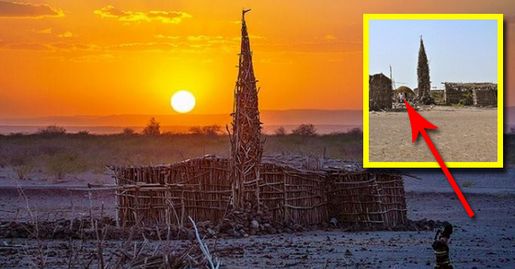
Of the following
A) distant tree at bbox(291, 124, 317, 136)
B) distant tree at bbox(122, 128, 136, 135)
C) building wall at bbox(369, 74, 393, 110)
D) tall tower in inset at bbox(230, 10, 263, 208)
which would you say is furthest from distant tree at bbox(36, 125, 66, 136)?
building wall at bbox(369, 74, 393, 110)

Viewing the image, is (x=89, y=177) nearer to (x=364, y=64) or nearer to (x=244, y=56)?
(x=244, y=56)

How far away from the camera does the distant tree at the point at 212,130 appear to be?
5534cm

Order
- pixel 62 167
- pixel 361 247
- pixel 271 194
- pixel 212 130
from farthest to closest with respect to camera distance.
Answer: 1. pixel 212 130
2. pixel 62 167
3. pixel 271 194
4. pixel 361 247

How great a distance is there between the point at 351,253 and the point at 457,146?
4.08 meters

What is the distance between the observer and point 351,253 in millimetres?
13773

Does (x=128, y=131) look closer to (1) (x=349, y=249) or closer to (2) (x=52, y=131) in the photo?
(2) (x=52, y=131)

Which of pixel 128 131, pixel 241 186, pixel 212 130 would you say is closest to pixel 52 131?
pixel 128 131

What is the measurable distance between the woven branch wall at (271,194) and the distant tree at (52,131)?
40084mm

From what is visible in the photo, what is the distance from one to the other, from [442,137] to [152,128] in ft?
154

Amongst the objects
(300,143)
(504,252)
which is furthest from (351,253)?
(300,143)

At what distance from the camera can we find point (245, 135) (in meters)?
16.5

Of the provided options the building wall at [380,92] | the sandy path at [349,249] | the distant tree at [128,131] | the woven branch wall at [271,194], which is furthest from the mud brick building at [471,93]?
the distant tree at [128,131]

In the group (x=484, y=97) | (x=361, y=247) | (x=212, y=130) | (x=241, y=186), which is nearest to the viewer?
(x=484, y=97)

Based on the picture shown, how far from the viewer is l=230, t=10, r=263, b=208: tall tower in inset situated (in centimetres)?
1638
